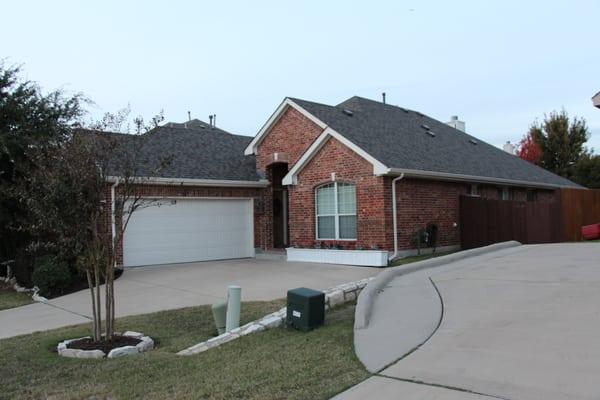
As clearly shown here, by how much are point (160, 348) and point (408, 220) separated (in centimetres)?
987

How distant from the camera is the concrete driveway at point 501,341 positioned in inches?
179

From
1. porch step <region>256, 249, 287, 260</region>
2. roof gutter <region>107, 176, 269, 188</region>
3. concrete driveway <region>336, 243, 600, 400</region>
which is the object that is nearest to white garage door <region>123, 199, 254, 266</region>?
porch step <region>256, 249, 287, 260</region>

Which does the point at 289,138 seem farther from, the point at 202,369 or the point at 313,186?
the point at 202,369

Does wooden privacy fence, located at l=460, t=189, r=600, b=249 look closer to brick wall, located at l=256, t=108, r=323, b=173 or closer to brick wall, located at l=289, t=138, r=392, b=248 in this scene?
brick wall, located at l=289, t=138, r=392, b=248

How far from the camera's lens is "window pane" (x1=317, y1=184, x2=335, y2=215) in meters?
16.7

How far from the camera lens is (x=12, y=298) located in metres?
12.6

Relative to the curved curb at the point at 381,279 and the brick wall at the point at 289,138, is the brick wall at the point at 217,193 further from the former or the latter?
the curved curb at the point at 381,279

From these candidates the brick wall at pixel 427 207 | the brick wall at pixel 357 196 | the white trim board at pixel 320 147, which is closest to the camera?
the white trim board at pixel 320 147

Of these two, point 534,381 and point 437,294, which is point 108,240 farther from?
point 534,381

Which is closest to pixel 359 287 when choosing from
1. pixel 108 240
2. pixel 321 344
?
pixel 321 344

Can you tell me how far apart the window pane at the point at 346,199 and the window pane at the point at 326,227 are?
0.50m

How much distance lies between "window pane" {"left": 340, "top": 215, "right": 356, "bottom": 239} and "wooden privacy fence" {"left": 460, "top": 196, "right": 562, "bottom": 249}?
157 inches

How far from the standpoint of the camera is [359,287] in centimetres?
965

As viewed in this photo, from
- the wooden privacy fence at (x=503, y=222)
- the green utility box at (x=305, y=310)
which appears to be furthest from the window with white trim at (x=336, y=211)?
the green utility box at (x=305, y=310)
